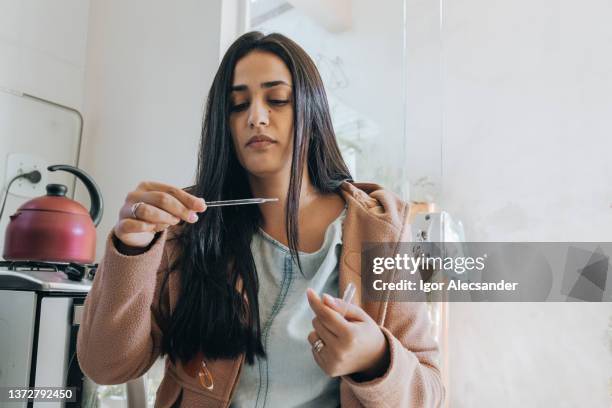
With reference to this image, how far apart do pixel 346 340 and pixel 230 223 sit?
0.34m

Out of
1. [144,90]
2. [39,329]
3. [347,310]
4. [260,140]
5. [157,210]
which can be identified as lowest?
[39,329]

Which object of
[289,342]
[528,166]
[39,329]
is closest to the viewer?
[289,342]

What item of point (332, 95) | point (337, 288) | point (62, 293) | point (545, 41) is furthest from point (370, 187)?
point (545, 41)

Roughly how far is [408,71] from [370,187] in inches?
31.7

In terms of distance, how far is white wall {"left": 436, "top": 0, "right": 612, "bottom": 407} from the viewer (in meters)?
1.29

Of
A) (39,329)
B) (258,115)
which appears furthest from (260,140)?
(39,329)

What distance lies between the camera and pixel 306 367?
2.25 ft

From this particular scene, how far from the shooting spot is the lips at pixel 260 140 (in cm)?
73

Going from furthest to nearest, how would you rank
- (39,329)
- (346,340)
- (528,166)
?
(528,166)
(39,329)
(346,340)

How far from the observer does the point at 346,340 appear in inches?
20.5

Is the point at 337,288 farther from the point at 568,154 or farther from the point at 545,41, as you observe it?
the point at 545,41

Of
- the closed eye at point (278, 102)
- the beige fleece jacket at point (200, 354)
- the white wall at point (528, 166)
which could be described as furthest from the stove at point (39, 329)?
the white wall at point (528, 166)

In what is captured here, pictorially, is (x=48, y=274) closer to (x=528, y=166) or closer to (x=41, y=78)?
(x=41, y=78)

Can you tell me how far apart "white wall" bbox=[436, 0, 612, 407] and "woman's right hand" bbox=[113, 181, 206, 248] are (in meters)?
1.10
